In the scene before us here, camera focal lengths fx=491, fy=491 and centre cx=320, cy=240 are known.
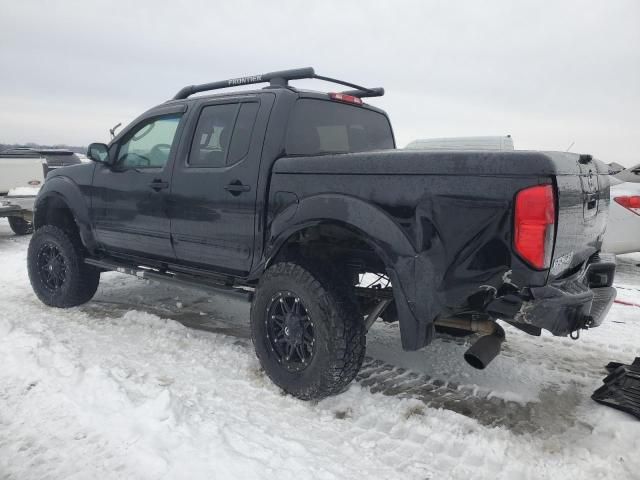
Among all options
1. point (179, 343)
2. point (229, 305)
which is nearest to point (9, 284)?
point (229, 305)

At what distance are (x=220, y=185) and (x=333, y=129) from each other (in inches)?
39.9

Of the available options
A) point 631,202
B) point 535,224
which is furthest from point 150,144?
point 631,202

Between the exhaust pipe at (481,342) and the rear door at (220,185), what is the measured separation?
152 cm

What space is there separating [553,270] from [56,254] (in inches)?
185

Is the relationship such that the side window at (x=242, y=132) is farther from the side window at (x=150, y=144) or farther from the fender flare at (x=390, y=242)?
the fender flare at (x=390, y=242)

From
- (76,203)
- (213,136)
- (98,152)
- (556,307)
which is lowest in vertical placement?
(556,307)

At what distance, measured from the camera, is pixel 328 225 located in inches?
121

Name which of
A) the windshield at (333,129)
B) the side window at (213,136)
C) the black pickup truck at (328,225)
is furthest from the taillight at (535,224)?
the side window at (213,136)

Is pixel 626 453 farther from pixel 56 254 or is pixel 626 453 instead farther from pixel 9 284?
pixel 9 284

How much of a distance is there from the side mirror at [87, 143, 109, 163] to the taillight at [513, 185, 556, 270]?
376 cm

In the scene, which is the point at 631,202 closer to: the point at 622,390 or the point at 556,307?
the point at 622,390

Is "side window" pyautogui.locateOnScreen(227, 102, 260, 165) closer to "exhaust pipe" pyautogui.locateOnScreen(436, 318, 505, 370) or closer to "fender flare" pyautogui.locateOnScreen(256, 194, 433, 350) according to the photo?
"fender flare" pyautogui.locateOnScreen(256, 194, 433, 350)

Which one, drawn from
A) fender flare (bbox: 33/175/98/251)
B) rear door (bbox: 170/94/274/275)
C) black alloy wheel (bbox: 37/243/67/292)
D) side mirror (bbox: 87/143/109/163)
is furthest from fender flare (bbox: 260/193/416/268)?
black alloy wheel (bbox: 37/243/67/292)

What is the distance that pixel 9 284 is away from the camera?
6121mm
